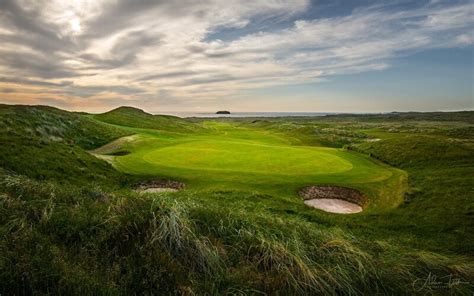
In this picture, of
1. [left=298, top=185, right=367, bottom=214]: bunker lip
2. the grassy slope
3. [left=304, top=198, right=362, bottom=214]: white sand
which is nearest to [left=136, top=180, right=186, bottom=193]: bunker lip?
the grassy slope

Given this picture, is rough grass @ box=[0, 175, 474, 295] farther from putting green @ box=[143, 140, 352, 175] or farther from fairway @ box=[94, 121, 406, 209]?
putting green @ box=[143, 140, 352, 175]

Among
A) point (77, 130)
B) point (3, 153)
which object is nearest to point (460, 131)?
point (77, 130)

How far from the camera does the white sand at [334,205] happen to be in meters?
17.3

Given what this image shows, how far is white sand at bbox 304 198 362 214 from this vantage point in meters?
17.3

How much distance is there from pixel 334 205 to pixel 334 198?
1186 millimetres

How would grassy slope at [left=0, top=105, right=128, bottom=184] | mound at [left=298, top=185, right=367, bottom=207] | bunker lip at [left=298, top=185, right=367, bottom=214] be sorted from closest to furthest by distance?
grassy slope at [left=0, top=105, right=128, bottom=184], bunker lip at [left=298, top=185, right=367, bottom=214], mound at [left=298, top=185, right=367, bottom=207]

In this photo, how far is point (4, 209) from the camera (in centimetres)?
613

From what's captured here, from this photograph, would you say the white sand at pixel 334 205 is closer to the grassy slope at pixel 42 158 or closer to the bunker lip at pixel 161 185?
the bunker lip at pixel 161 185

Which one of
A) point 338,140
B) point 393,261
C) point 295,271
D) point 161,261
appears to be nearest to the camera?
point 161,261

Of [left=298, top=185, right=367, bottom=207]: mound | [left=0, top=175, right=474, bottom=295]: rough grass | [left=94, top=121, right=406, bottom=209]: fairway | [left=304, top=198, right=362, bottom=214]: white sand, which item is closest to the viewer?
[left=0, top=175, right=474, bottom=295]: rough grass

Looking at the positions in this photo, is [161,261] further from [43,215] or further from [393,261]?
[393,261]

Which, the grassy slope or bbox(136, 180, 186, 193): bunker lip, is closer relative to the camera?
the grassy slope

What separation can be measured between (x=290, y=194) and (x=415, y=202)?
718 cm

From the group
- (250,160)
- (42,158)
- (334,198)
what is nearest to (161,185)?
(42,158)
